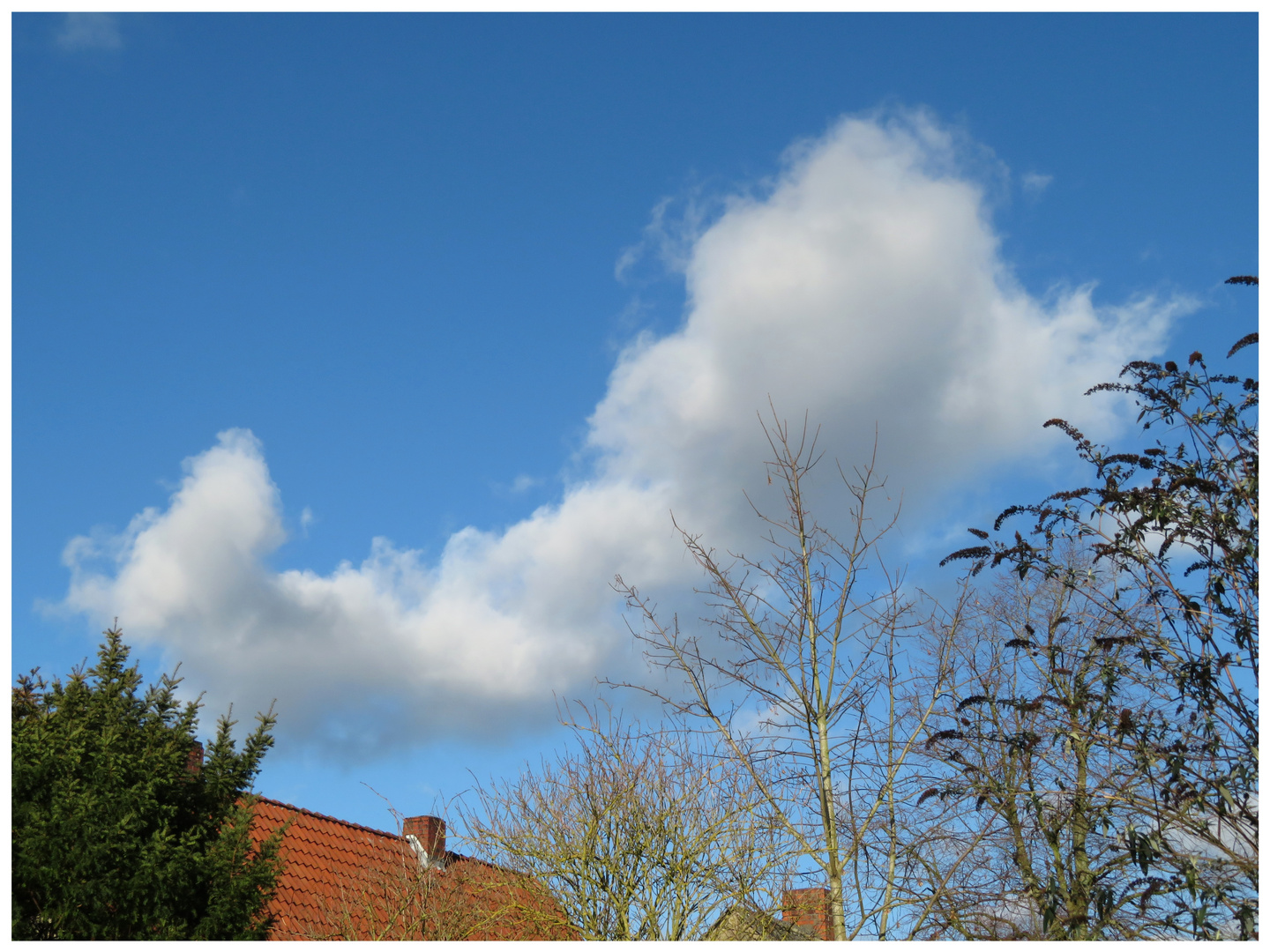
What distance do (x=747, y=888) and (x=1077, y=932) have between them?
2.57 metres

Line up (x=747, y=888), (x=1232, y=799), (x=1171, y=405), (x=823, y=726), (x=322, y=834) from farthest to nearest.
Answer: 1. (x=322, y=834)
2. (x=747, y=888)
3. (x=823, y=726)
4. (x=1171, y=405)
5. (x=1232, y=799)

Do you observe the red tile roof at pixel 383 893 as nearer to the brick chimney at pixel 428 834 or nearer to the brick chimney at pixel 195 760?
the brick chimney at pixel 428 834

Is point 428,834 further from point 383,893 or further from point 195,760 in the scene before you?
point 195,760

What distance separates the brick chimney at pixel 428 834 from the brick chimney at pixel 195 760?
226cm

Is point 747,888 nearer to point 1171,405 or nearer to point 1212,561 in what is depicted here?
point 1212,561

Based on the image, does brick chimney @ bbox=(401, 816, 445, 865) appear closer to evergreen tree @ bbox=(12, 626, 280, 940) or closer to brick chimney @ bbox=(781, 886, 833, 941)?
evergreen tree @ bbox=(12, 626, 280, 940)

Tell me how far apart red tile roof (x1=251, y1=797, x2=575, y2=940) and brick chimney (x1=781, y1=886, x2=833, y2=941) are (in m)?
1.94

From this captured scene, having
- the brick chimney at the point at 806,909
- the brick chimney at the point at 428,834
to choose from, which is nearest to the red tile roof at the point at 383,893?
the brick chimney at the point at 428,834

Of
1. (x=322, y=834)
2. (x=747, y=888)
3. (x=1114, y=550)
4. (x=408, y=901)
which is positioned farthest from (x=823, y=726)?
(x=322, y=834)

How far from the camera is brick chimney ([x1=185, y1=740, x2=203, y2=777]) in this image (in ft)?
33.8

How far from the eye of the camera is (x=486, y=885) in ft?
30.6

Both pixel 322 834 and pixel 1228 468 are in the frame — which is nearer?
pixel 1228 468

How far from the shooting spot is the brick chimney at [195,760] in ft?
33.8

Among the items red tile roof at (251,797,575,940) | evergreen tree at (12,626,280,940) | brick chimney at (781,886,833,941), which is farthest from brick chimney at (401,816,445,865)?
brick chimney at (781,886,833,941)
